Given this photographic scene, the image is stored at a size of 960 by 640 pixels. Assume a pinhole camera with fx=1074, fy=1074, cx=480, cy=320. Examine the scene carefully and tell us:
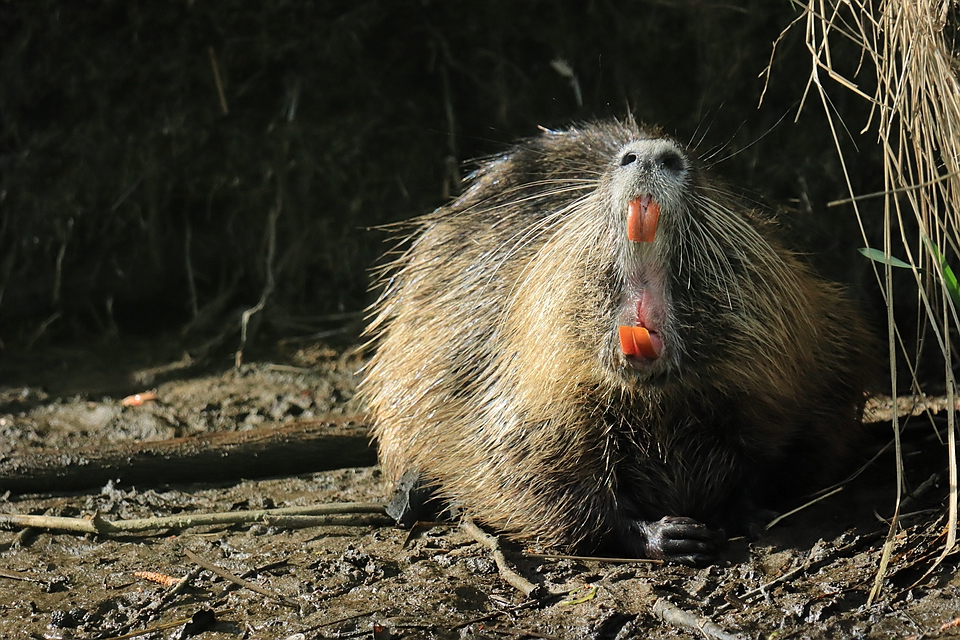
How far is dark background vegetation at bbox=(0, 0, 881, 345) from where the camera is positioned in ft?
16.2

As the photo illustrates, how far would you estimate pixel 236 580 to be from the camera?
3055 millimetres

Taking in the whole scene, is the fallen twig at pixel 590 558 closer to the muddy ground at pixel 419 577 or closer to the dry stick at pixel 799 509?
the muddy ground at pixel 419 577

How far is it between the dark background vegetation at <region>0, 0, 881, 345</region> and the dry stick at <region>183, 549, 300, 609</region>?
75.0 inches

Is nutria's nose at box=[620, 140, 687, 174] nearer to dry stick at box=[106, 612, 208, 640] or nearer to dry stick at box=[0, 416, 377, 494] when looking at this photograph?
dry stick at box=[106, 612, 208, 640]

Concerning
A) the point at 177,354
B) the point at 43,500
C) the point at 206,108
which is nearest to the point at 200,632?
the point at 43,500

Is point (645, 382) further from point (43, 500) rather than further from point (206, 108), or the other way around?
point (206, 108)

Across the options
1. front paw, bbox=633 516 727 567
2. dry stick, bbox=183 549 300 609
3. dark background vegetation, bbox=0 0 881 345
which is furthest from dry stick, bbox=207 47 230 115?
front paw, bbox=633 516 727 567

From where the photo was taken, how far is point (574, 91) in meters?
5.20

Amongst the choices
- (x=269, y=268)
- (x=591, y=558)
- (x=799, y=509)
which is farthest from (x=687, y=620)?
(x=269, y=268)

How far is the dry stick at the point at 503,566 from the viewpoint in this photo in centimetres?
291

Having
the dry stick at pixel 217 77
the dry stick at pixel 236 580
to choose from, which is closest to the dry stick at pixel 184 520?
the dry stick at pixel 236 580

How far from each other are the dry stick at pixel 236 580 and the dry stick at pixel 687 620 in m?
0.97

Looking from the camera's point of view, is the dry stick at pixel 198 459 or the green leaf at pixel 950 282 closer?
the green leaf at pixel 950 282

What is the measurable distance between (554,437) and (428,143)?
265 centimetres
